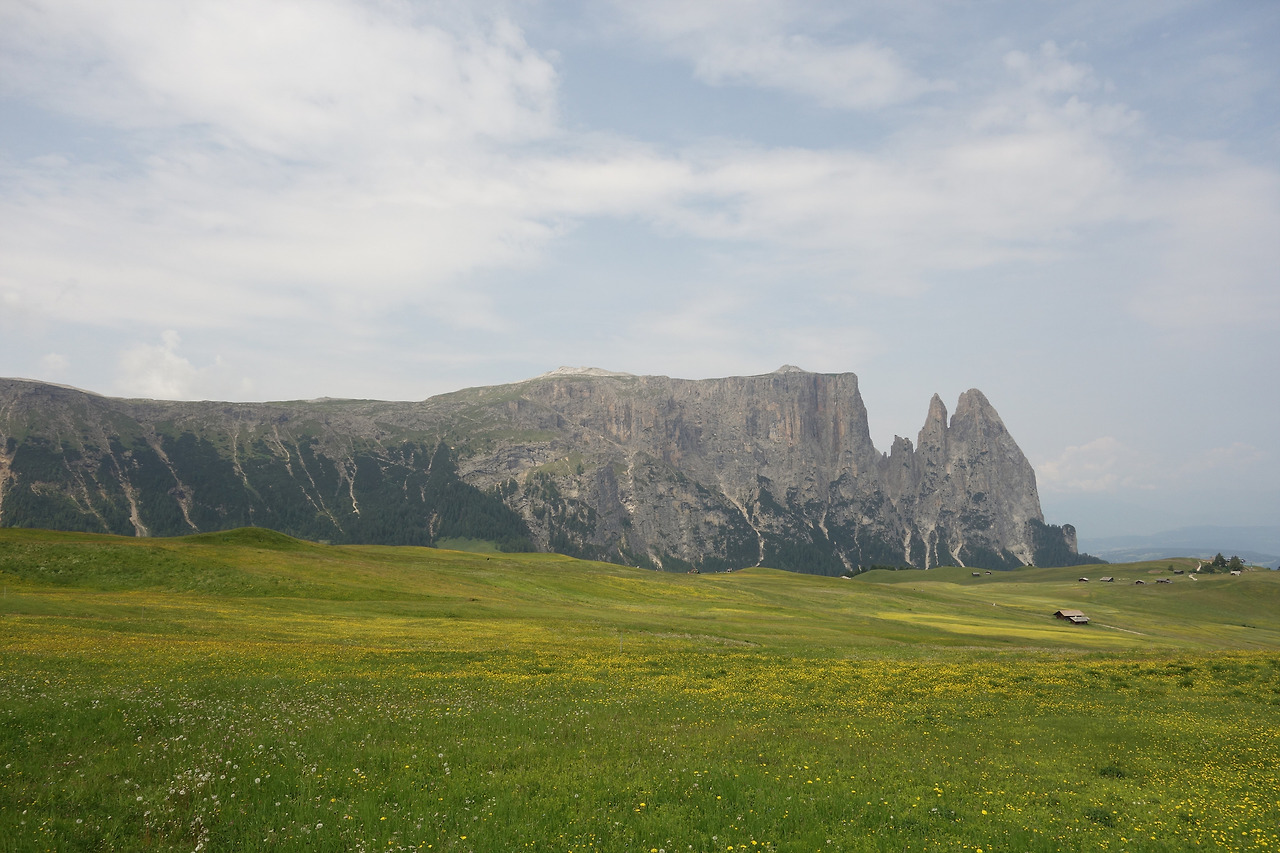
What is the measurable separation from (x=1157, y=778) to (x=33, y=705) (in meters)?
37.1

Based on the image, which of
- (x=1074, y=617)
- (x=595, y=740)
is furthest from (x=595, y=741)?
(x=1074, y=617)

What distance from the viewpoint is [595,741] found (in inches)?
930

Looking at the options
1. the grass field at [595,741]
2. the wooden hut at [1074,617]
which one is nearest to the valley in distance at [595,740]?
the grass field at [595,741]

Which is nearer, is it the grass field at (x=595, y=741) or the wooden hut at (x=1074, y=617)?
the grass field at (x=595, y=741)

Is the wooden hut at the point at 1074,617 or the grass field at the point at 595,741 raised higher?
the grass field at the point at 595,741

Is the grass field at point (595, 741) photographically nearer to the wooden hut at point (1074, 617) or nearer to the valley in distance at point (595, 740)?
the valley in distance at point (595, 740)

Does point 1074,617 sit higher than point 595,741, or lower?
lower

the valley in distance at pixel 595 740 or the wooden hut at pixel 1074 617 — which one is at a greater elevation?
the valley in distance at pixel 595 740

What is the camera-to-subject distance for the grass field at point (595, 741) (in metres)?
16.0

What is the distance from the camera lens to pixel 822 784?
2027 centimetres

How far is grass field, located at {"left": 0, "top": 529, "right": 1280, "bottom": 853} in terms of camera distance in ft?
52.4

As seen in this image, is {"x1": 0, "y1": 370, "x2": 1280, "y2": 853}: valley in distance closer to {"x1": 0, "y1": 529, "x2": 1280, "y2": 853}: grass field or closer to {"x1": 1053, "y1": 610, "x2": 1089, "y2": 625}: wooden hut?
{"x1": 0, "y1": 529, "x2": 1280, "y2": 853}: grass field

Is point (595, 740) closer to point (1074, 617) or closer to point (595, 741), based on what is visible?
point (595, 741)

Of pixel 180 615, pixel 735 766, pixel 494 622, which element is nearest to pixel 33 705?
pixel 735 766
